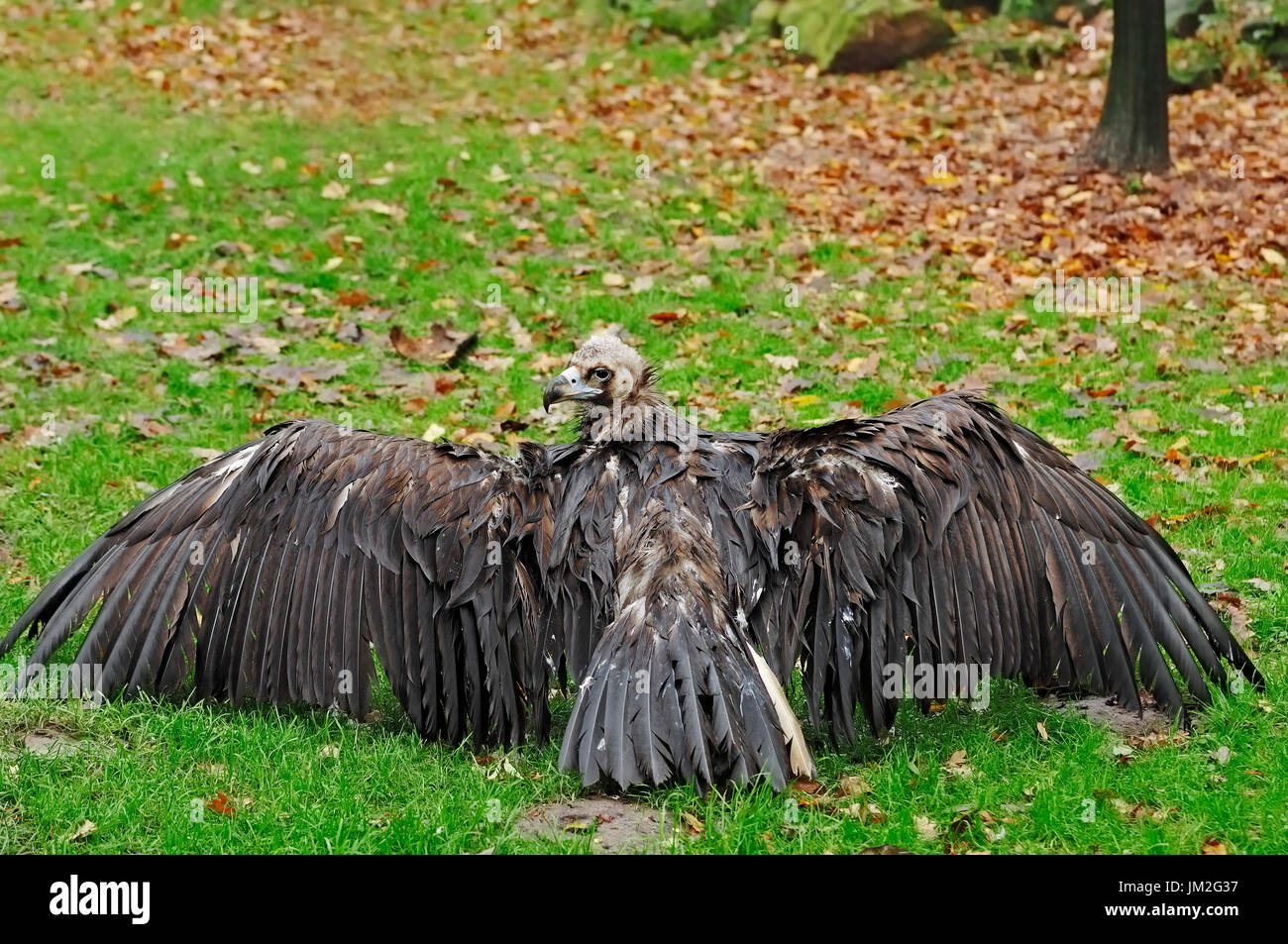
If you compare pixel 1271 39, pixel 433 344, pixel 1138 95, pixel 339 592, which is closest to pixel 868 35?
pixel 1138 95

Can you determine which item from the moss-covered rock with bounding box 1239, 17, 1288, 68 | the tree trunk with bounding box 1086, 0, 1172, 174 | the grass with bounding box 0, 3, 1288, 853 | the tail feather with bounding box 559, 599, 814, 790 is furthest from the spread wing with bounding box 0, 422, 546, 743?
the moss-covered rock with bounding box 1239, 17, 1288, 68

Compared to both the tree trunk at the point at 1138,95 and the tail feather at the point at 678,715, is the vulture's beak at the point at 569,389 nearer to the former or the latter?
the tail feather at the point at 678,715

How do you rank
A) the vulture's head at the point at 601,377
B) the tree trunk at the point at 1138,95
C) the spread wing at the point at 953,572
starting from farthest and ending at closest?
the tree trunk at the point at 1138,95
the vulture's head at the point at 601,377
the spread wing at the point at 953,572

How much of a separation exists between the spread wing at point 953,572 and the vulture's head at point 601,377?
81cm

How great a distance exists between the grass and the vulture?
224 mm

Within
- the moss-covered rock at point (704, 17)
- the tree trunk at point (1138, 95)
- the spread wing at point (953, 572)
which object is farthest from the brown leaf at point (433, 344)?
the moss-covered rock at point (704, 17)

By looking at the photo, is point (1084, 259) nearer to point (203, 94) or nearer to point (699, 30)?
point (699, 30)

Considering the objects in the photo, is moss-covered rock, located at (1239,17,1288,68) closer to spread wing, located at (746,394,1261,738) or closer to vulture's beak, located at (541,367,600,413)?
spread wing, located at (746,394,1261,738)

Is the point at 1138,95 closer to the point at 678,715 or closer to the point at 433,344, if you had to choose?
the point at 433,344

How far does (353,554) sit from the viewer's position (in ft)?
18.1

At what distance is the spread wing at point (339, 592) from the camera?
18.0ft

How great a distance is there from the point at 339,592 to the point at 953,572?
2.41 metres

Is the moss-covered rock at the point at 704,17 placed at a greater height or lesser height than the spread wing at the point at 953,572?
greater

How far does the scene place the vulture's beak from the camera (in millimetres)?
6191
